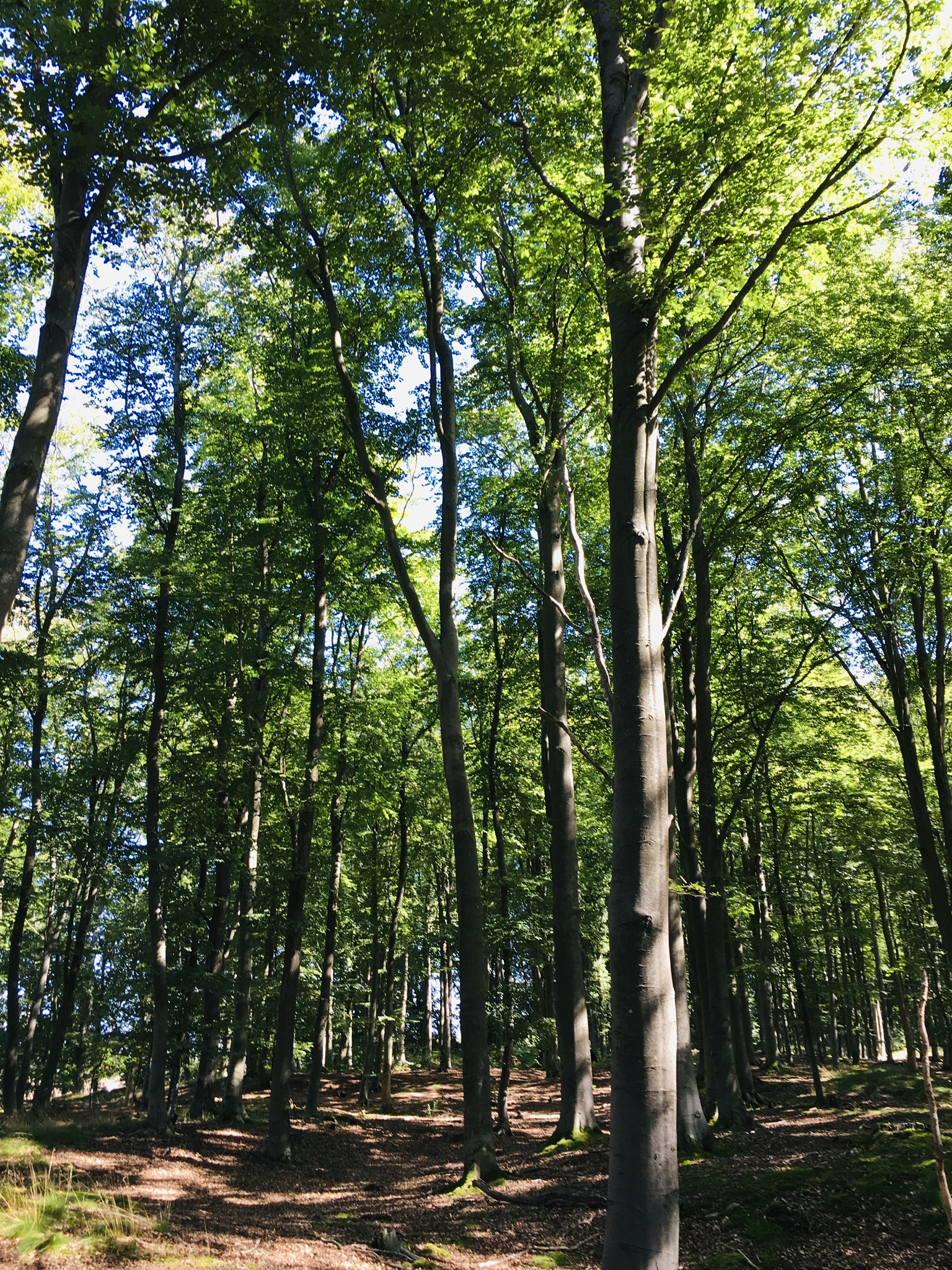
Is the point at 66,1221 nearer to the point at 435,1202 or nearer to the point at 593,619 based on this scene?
the point at 435,1202

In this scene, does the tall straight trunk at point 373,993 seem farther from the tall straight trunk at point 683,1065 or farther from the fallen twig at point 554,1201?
the fallen twig at point 554,1201

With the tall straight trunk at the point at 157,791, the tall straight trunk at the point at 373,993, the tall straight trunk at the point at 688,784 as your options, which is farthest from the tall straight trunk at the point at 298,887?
the tall straight trunk at the point at 373,993

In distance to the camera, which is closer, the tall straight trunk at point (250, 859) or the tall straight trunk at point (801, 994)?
the tall straight trunk at point (801, 994)

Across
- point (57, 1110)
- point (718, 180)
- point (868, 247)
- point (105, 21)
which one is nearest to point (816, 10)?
point (718, 180)

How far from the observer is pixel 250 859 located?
48.8ft

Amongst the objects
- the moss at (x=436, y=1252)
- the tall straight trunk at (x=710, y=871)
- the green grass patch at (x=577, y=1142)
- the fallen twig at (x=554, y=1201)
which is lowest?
the green grass patch at (x=577, y=1142)

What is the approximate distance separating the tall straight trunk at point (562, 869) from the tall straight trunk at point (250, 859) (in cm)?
528

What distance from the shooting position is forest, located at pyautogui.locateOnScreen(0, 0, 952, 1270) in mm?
4957

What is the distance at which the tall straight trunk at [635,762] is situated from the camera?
3.62m

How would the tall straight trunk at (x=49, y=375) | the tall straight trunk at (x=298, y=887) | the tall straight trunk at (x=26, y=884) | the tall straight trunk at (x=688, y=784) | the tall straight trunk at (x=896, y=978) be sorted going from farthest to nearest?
the tall straight trunk at (x=26, y=884) < the tall straight trunk at (x=896, y=978) < the tall straight trunk at (x=688, y=784) < the tall straight trunk at (x=298, y=887) < the tall straight trunk at (x=49, y=375)

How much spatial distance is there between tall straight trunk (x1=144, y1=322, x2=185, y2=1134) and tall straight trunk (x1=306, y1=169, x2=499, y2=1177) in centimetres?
459

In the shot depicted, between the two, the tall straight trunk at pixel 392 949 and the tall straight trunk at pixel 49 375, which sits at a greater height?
the tall straight trunk at pixel 49 375

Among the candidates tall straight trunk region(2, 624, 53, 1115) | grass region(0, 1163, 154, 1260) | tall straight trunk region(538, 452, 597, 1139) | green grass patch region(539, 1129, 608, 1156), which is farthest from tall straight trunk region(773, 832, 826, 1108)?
tall straight trunk region(2, 624, 53, 1115)

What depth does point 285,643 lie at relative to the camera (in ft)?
56.6
